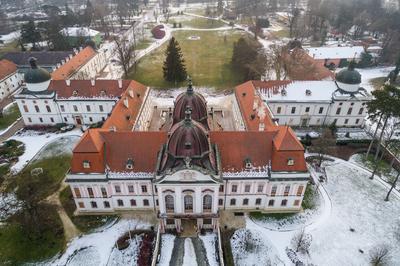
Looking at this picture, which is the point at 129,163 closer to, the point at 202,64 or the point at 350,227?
the point at 350,227

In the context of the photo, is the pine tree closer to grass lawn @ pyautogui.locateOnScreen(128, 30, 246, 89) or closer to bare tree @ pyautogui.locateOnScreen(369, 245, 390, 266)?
grass lawn @ pyautogui.locateOnScreen(128, 30, 246, 89)

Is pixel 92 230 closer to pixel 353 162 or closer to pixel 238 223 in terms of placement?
pixel 238 223

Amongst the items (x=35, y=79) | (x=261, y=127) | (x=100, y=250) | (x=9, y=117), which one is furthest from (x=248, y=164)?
(x=9, y=117)

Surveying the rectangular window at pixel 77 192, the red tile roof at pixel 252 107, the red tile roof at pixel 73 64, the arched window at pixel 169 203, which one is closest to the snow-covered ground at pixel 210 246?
the arched window at pixel 169 203

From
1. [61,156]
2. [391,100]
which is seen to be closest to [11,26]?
[61,156]

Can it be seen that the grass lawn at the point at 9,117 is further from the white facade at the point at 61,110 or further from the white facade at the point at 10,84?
the white facade at the point at 10,84

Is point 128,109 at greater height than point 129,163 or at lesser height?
lesser
